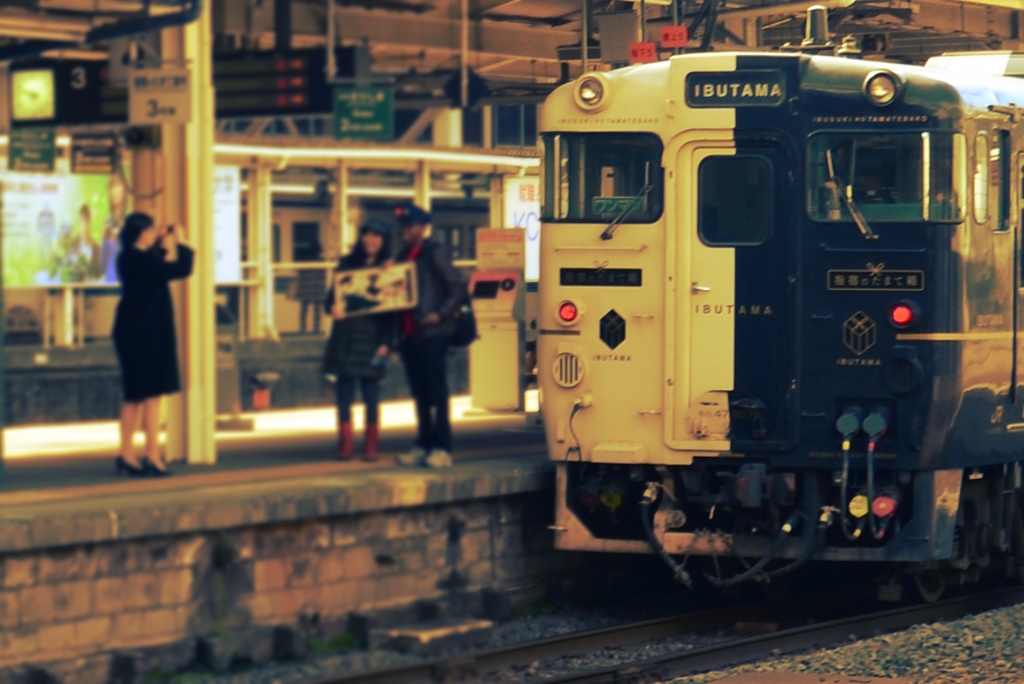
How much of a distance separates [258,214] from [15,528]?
9.42 m

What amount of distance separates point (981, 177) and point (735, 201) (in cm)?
133

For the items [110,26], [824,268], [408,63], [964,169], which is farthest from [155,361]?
[408,63]

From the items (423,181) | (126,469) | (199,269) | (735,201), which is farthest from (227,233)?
(735,201)

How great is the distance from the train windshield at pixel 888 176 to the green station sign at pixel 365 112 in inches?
133

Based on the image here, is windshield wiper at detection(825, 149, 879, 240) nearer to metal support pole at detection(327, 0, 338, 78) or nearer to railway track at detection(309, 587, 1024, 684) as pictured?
→ railway track at detection(309, 587, 1024, 684)

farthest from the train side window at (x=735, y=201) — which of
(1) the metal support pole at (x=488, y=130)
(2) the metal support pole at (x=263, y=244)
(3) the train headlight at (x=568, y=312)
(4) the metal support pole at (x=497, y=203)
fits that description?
(1) the metal support pole at (x=488, y=130)

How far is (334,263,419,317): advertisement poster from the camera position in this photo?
1065 centimetres

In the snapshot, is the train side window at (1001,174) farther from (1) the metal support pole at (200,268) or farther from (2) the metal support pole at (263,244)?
(2) the metal support pole at (263,244)

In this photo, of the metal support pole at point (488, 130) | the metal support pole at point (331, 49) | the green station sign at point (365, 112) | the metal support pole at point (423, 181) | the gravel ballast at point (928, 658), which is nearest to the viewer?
the gravel ballast at point (928, 658)

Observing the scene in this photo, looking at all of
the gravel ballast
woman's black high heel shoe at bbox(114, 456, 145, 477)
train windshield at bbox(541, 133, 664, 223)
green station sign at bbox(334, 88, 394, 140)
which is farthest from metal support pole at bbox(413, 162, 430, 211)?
the gravel ballast

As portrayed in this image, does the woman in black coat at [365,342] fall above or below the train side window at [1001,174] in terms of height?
below

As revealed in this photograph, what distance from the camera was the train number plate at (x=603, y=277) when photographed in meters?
10.0

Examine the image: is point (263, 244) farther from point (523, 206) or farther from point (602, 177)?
point (602, 177)

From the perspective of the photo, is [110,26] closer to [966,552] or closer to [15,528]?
[15,528]
